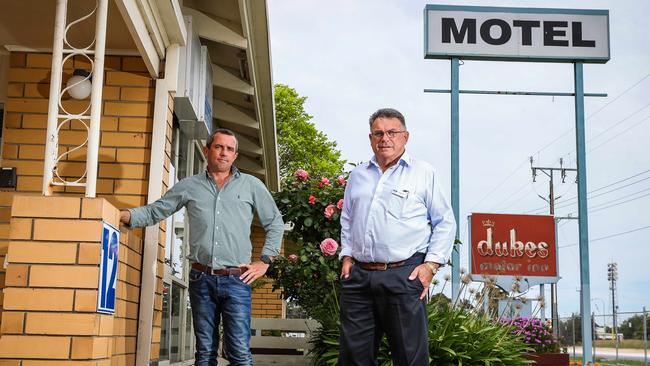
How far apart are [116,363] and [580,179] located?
11572mm

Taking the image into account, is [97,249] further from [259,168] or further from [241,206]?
[259,168]

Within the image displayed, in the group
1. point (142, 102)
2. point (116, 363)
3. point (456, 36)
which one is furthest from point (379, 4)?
point (116, 363)

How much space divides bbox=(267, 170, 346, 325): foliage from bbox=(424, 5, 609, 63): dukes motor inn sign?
21.5ft

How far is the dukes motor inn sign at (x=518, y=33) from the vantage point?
14.2 metres

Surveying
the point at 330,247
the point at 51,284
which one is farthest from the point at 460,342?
the point at 51,284

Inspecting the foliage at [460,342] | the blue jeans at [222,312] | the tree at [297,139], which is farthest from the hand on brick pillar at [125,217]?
the tree at [297,139]

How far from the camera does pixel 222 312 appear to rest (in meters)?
4.41

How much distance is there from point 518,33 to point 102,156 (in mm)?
10377

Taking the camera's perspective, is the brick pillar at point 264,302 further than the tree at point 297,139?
No

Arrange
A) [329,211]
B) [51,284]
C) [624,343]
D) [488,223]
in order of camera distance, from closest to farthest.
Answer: [51,284] < [329,211] < [488,223] < [624,343]

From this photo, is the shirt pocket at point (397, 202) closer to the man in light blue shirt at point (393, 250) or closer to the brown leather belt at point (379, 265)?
the man in light blue shirt at point (393, 250)

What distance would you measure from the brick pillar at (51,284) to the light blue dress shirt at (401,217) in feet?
4.01

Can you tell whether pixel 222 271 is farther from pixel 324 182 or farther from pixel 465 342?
pixel 324 182

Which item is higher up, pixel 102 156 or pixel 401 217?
pixel 102 156
